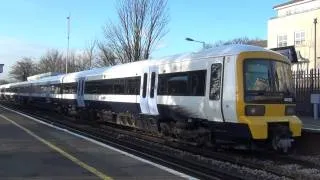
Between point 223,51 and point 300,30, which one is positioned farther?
point 300,30

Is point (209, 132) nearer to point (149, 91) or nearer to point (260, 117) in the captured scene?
point (260, 117)

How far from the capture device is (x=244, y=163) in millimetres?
13781

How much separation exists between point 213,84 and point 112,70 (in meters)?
11.4

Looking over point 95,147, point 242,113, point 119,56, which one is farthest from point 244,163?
point 119,56

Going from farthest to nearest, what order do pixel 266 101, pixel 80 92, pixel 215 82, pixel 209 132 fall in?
pixel 80 92 < pixel 209 132 < pixel 215 82 < pixel 266 101

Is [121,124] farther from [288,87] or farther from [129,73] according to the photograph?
[288,87]

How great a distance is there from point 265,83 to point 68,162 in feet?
18.4

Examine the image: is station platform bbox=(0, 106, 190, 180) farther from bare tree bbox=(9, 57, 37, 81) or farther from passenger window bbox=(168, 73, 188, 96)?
bare tree bbox=(9, 57, 37, 81)

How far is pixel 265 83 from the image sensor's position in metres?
15.4

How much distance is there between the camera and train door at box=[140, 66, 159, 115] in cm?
2028

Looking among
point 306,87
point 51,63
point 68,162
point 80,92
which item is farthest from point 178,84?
point 51,63

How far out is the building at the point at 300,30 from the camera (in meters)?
54.2

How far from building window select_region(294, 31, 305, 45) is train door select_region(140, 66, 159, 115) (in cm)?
3712

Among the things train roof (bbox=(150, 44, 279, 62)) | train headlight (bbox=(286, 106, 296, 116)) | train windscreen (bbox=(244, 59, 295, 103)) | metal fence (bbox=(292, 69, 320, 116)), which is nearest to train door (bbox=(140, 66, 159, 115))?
train roof (bbox=(150, 44, 279, 62))
